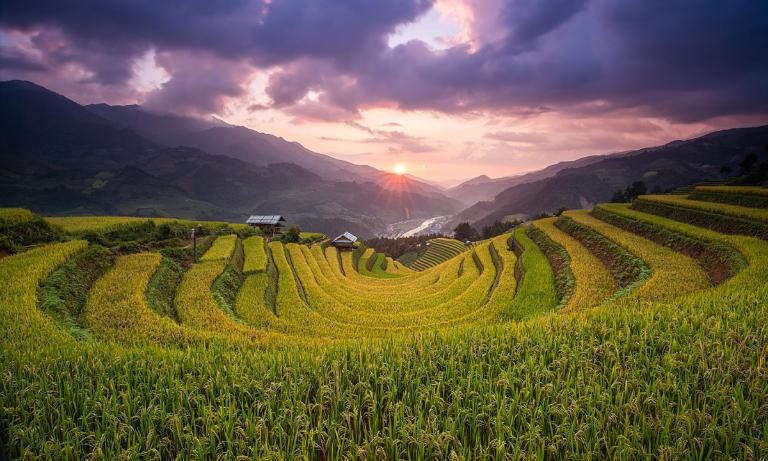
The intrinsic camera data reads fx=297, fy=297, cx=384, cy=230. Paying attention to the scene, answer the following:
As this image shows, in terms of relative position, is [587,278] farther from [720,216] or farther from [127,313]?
[127,313]

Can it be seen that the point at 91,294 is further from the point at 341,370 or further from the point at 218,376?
the point at 341,370

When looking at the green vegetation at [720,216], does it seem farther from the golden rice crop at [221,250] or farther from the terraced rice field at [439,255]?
the terraced rice field at [439,255]

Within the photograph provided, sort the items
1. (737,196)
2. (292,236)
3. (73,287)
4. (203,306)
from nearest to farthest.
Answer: (73,287) → (203,306) → (737,196) → (292,236)

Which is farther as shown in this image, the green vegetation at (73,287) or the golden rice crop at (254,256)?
the golden rice crop at (254,256)

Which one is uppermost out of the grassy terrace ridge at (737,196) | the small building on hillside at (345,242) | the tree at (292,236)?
the grassy terrace ridge at (737,196)

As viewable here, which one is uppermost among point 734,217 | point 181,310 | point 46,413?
point 734,217

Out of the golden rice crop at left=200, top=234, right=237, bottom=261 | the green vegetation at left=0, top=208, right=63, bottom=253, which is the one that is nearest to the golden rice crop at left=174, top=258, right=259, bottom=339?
the golden rice crop at left=200, top=234, right=237, bottom=261

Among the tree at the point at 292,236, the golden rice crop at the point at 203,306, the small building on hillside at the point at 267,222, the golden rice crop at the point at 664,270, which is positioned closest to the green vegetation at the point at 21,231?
the golden rice crop at the point at 203,306

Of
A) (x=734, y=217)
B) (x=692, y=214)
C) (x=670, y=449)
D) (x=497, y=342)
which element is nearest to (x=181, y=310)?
(x=497, y=342)

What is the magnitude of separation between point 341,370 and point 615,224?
28.1 m

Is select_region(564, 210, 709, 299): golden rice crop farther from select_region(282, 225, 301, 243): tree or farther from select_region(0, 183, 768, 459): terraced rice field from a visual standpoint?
select_region(282, 225, 301, 243): tree

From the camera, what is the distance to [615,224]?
24594mm

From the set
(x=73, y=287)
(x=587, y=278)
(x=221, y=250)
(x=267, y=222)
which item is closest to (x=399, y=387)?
(x=73, y=287)

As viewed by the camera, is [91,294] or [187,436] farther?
[91,294]
